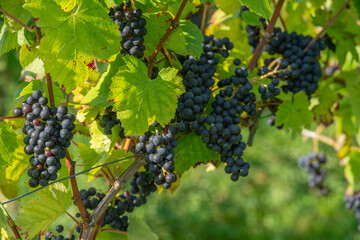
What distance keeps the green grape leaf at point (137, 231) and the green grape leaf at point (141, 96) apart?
378mm

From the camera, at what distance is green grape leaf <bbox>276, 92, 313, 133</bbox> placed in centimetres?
133

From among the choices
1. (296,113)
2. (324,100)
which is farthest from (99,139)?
(324,100)

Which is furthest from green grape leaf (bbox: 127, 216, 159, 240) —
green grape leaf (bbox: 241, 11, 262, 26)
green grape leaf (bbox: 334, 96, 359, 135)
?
green grape leaf (bbox: 334, 96, 359, 135)

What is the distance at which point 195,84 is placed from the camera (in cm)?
103

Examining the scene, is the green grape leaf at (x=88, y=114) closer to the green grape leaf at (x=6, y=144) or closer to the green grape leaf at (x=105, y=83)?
the green grape leaf at (x=105, y=83)

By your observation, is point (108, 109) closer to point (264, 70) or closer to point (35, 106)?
point (35, 106)

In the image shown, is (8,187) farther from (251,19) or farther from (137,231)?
(251,19)

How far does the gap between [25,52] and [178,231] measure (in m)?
3.79

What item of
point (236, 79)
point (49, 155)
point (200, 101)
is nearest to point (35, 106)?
point (49, 155)

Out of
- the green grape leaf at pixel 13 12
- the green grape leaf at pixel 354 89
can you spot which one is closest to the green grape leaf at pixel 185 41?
the green grape leaf at pixel 13 12

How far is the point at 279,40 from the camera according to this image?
1430 millimetres

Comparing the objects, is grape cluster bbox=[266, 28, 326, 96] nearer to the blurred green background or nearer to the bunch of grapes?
the bunch of grapes

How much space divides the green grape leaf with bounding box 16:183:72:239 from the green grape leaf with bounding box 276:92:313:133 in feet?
2.34

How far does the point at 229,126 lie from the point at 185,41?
0.24 metres
